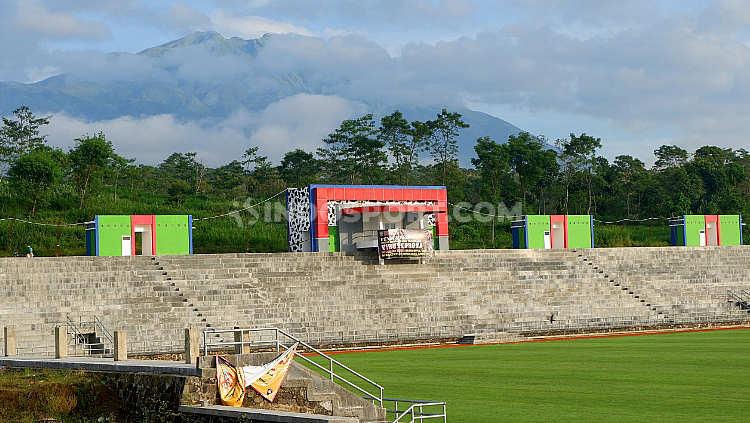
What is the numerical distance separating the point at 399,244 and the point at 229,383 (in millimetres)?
28084

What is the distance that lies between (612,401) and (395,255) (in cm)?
2649

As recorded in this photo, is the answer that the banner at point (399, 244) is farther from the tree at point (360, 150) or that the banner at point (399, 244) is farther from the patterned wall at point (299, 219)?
the tree at point (360, 150)

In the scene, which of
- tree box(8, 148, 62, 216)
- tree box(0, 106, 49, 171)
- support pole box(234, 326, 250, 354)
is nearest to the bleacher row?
support pole box(234, 326, 250, 354)

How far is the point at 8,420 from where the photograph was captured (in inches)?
832

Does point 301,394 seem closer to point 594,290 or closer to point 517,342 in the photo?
point 517,342

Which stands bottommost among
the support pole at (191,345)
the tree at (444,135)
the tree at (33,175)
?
the support pole at (191,345)

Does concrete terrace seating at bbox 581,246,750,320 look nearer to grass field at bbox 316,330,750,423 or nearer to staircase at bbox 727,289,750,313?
staircase at bbox 727,289,750,313

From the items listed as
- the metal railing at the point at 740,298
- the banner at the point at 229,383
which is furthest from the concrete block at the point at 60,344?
the metal railing at the point at 740,298

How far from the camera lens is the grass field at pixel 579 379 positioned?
64.1 feet

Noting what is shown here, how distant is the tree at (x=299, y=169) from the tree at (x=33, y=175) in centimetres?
2674

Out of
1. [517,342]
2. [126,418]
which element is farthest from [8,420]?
[517,342]

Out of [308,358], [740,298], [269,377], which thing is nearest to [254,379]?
[269,377]

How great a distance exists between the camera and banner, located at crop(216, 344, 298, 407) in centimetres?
1889

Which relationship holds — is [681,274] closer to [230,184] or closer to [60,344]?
[60,344]
